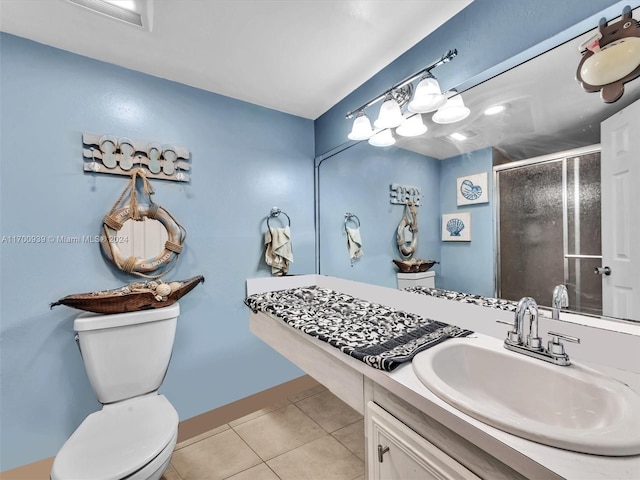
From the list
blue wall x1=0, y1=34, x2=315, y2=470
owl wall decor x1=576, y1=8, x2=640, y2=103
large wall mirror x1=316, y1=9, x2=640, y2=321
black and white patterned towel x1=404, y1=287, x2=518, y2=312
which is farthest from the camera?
blue wall x1=0, y1=34, x2=315, y2=470

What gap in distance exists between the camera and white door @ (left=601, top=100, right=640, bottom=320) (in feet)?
2.64

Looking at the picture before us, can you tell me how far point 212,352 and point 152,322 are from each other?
504 millimetres

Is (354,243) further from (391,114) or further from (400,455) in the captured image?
(400,455)

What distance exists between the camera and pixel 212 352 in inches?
72.1

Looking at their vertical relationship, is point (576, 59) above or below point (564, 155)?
above

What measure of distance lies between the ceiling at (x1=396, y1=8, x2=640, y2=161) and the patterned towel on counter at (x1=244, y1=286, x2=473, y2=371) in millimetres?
757

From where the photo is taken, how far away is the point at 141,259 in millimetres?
1591

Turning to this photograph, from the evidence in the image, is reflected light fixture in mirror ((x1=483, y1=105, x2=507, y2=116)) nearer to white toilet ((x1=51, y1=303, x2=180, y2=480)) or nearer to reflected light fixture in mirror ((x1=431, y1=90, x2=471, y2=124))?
reflected light fixture in mirror ((x1=431, y1=90, x2=471, y2=124))

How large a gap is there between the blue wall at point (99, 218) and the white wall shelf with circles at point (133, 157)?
48 millimetres

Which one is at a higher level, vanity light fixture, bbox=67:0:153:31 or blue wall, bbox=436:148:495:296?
vanity light fixture, bbox=67:0:153:31

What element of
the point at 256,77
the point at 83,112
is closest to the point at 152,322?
the point at 83,112

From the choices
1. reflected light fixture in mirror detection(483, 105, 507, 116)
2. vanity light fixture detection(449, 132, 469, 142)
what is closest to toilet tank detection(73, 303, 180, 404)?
vanity light fixture detection(449, 132, 469, 142)

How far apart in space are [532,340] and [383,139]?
123 cm

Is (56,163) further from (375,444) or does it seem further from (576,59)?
(576,59)
